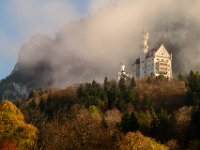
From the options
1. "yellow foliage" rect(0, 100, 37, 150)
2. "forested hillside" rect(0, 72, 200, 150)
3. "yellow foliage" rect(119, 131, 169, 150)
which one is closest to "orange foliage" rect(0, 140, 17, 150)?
"yellow foliage" rect(0, 100, 37, 150)

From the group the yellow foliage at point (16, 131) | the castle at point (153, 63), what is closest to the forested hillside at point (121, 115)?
the yellow foliage at point (16, 131)

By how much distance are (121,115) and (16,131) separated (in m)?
35.2

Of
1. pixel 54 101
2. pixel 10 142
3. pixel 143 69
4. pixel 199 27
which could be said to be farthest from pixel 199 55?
pixel 10 142

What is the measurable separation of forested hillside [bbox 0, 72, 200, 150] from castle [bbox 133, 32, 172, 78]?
87.8ft

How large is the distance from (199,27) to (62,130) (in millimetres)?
158053

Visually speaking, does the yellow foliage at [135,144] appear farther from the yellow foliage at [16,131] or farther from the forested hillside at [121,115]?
the yellow foliage at [16,131]

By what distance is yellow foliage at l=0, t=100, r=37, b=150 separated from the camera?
5738 cm

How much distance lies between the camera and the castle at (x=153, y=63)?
144000 mm

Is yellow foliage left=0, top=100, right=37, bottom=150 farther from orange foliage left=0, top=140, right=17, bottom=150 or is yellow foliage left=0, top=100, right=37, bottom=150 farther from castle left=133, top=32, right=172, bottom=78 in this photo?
castle left=133, top=32, right=172, bottom=78

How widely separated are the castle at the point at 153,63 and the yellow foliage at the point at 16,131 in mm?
83674

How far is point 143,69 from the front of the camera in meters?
149

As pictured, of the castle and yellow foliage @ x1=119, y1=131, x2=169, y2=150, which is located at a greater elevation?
the castle

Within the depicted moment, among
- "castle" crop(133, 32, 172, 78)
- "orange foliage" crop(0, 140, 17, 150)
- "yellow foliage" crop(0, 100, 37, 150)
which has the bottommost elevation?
"orange foliage" crop(0, 140, 17, 150)

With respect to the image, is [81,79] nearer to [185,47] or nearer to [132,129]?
[185,47]
